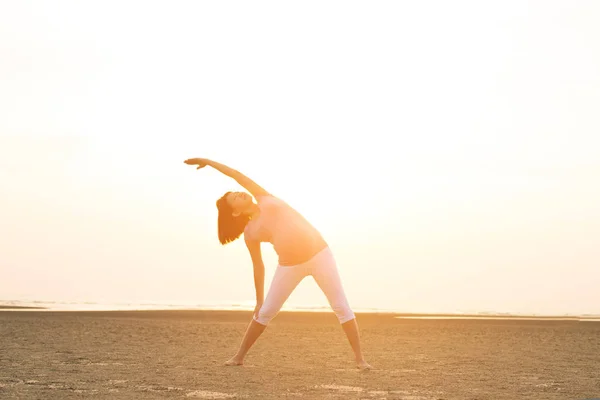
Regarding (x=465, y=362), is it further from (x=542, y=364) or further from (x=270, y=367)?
(x=270, y=367)

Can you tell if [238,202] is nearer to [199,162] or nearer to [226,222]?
[226,222]

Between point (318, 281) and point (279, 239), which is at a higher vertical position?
point (279, 239)

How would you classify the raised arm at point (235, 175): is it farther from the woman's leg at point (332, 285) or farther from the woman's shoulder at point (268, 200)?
the woman's leg at point (332, 285)

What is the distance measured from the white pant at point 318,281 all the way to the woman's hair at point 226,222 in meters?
Result: 0.68

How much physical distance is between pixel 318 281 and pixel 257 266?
0.72m

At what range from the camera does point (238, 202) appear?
350 inches

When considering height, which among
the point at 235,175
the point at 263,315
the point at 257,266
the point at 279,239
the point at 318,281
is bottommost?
the point at 263,315

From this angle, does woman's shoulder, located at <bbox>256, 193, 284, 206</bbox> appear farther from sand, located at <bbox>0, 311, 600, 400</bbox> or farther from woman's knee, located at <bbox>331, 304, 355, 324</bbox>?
sand, located at <bbox>0, 311, 600, 400</bbox>

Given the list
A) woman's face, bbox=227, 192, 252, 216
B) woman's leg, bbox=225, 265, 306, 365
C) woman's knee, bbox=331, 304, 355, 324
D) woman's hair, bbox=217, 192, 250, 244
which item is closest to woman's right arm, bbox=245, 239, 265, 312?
woman's leg, bbox=225, 265, 306, 365

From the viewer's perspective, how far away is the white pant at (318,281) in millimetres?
9000

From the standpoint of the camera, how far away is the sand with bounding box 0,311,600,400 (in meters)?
7.72

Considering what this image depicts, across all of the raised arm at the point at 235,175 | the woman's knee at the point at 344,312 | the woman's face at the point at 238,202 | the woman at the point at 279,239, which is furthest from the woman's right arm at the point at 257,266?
the woman's knee at the point at 344,312

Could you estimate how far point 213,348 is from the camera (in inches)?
488

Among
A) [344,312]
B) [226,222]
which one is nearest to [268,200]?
[226,222]
